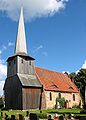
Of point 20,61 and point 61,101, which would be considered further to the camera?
point 61,101

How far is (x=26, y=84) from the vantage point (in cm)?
4675

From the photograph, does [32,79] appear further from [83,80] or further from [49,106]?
[83,80]

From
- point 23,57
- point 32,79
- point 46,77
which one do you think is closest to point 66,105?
point 46,77

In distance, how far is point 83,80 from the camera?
220ft

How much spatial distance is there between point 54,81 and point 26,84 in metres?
10.1

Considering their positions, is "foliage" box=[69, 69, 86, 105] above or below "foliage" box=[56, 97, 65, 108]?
above

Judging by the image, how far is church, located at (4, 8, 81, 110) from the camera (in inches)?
1843

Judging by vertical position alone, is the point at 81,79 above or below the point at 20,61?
below

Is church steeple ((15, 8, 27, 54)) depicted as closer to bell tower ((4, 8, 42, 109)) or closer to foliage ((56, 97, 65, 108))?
bell tower ((4, 8, 42, 109))

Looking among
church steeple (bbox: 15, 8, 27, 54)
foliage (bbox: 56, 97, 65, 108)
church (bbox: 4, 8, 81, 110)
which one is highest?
church steeple (bbox: 15, 8, 27, 54)

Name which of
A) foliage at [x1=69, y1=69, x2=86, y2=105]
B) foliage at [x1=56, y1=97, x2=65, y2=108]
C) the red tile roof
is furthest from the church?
foliage at [x1=69, y1=69, x2=86, y2=105]

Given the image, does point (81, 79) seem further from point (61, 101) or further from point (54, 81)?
point (61, 101)

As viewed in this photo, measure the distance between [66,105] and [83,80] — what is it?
45.1ft

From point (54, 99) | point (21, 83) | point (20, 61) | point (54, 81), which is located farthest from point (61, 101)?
point (20, 61)
